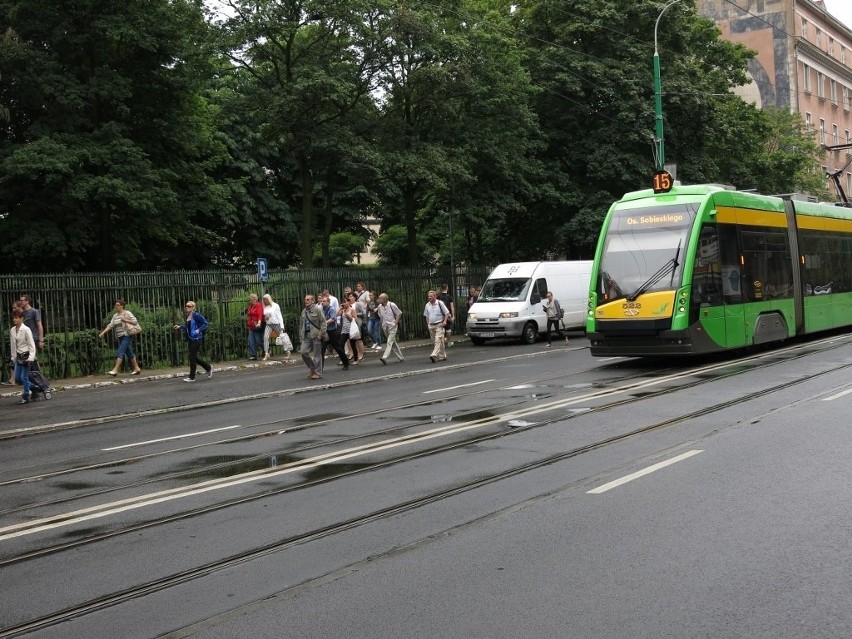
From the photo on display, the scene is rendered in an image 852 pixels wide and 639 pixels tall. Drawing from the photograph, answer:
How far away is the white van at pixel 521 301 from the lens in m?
29.0

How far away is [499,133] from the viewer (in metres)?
34.5

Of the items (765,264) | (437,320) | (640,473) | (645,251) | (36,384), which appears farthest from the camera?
(437,320)

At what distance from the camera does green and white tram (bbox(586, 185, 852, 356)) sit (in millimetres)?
16906

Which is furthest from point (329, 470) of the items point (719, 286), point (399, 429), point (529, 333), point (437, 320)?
point (529, 333)

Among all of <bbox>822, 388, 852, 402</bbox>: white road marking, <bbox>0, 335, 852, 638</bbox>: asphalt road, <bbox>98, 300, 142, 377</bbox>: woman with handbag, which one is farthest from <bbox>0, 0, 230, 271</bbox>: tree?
<bbox>822, 388, 852, 402</bbox>: white road marking

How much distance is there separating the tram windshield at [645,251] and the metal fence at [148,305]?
11.3m

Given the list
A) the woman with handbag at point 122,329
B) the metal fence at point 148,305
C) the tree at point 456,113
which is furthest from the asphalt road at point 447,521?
the tree at point 456,113

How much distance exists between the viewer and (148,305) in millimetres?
23516

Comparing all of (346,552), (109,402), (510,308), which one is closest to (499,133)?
(510,308)

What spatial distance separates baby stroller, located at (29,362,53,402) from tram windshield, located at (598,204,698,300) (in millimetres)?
10240

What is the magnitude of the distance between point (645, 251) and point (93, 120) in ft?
68.1

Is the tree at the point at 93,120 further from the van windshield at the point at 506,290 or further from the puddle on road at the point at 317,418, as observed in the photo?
the puddle on road at the point at 317,418

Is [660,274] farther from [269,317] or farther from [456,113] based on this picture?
[456,113]

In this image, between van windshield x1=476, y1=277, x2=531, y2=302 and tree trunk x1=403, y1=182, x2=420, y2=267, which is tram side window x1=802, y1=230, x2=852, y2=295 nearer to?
van windshield x1=476, y1=277, x2=531, y2=302
